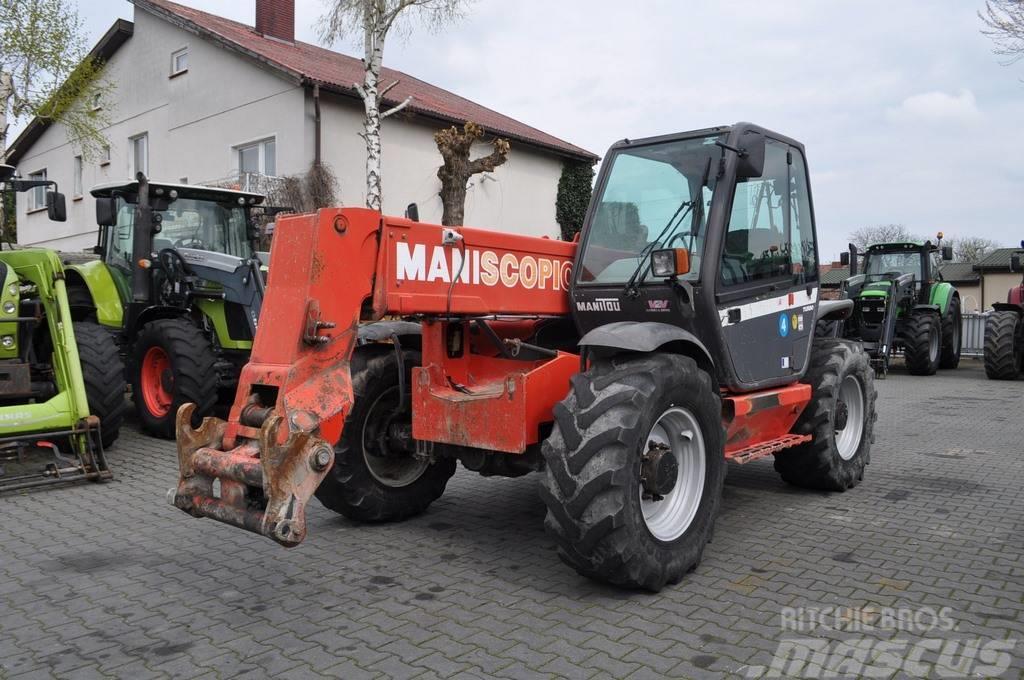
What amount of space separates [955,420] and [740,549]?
6725mm

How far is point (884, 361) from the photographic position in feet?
49.2

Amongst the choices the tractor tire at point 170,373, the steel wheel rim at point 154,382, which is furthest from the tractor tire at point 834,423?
the steel wheel rim at point 154,382

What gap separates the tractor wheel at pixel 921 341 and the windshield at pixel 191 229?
1209 centimetres

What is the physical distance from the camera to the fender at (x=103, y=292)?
30.3ft

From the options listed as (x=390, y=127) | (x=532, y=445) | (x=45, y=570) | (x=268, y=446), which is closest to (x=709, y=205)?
(x=532, y=445)

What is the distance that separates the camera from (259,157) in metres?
19.3

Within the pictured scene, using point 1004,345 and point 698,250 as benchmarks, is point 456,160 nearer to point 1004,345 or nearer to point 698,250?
point 1004,345

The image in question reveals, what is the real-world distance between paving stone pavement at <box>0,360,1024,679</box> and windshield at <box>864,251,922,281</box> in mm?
11318

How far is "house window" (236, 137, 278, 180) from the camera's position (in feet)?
62.0

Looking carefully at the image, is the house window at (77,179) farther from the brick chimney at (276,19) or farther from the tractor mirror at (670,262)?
the tractor mirror at (670,262)

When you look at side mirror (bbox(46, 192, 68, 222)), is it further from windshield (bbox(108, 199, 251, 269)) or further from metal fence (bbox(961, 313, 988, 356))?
metal fence (bbox(961, 313, 988, 356))

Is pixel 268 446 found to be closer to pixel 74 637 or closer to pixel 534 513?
pixel 74 637

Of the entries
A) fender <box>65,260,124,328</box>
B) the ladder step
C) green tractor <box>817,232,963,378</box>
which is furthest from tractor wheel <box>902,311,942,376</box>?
fender <box>65,260,124,328</box>

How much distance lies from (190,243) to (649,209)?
6.24 metres
